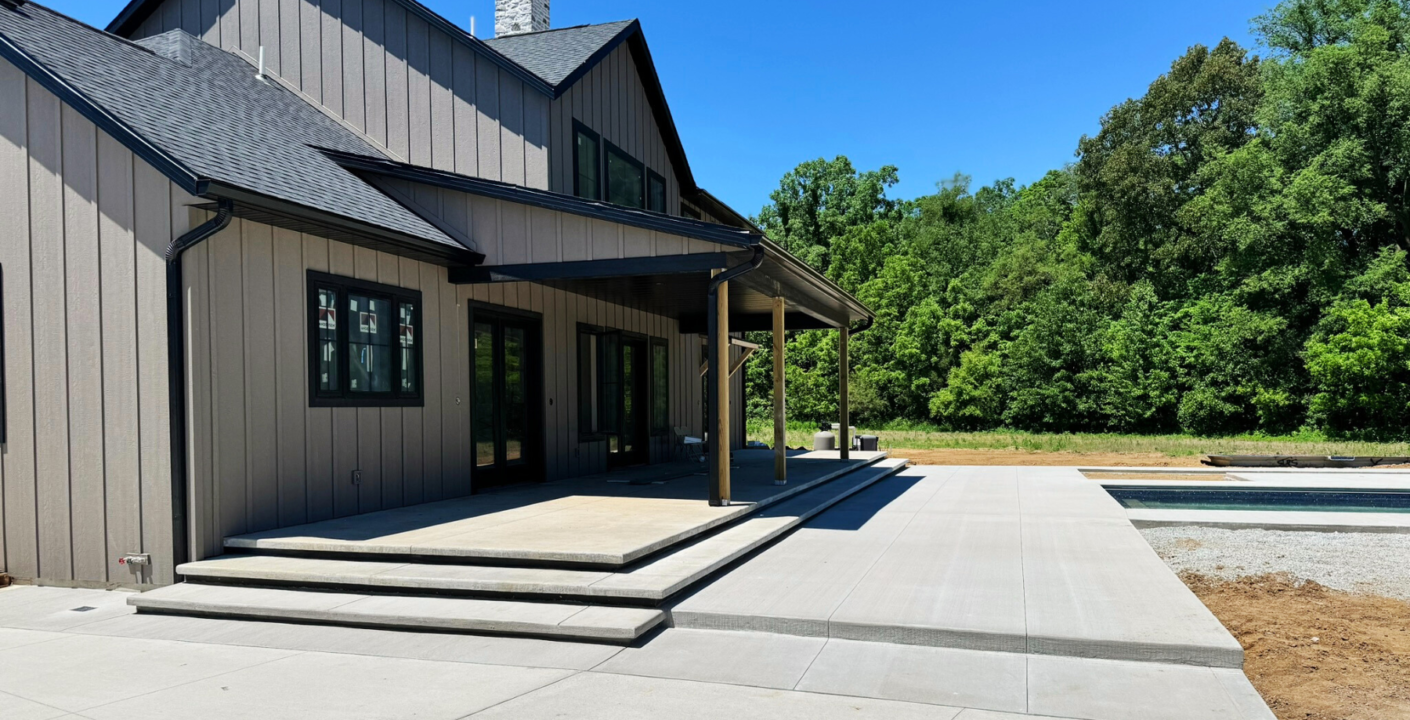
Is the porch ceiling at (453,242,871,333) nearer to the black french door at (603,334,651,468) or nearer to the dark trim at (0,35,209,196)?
the black french door at (603,334,651,468)

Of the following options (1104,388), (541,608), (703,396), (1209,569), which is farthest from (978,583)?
(1104,388)

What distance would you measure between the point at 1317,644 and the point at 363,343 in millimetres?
7261

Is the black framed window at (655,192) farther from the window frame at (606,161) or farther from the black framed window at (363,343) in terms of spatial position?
the black framed window at (363,343)

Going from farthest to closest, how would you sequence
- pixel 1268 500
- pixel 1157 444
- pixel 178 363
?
pixel 1157 444
pixel 1268 500
pixel 178 363

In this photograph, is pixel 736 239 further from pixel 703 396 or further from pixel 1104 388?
pixel 1104 388

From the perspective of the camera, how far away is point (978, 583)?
6098 millimetres

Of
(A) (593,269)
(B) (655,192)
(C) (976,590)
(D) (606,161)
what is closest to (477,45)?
(D) (606,161)

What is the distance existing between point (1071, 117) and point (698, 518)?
3624cm

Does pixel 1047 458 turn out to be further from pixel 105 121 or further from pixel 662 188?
pixel 105 121

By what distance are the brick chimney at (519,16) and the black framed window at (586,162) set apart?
2.95 meters

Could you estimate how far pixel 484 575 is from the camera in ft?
19.2

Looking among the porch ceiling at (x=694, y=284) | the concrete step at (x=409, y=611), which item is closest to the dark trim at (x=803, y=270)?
the porch ceiling at (x=694, y=284)

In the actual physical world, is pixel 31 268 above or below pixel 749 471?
above

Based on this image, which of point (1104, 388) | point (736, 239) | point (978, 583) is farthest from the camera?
point (1104, 388)
